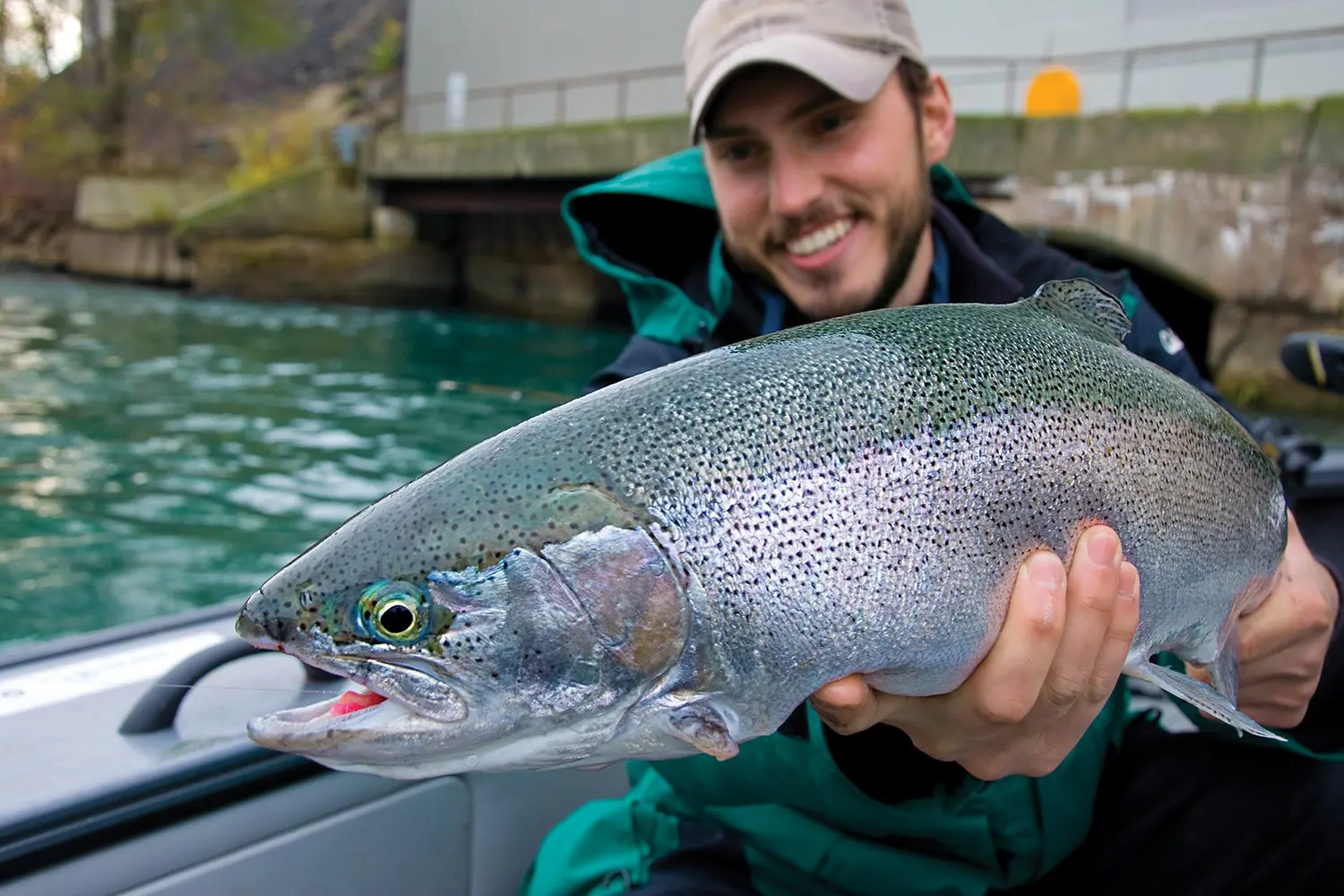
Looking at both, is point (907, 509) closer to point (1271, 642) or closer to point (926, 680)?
point (926, 680)

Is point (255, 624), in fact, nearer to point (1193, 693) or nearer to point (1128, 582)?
point (1128, 582)

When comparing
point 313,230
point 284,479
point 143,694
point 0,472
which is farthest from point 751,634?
point 313,230

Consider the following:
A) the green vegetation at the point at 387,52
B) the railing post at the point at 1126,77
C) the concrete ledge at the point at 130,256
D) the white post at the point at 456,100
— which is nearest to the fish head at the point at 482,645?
the railing post at the point at 1126,77

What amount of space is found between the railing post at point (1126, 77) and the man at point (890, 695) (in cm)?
1368

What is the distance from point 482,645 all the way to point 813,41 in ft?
5.64

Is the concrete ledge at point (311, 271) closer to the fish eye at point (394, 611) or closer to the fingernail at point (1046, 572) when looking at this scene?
the fish eye at point (394, 611)

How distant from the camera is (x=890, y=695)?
160 centimetres

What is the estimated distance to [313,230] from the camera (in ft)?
75.6

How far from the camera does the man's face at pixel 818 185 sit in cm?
252

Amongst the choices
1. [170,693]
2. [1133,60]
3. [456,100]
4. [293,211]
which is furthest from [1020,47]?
[170,693]

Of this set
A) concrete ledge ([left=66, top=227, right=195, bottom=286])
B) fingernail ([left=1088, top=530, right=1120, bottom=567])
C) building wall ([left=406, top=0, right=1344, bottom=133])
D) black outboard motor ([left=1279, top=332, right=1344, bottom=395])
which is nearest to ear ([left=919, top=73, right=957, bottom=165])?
black outboard motor ([left=1279, top=332, right=1344, bottom=395])

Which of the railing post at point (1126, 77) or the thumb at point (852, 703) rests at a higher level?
the railing post at point (1126, 77)

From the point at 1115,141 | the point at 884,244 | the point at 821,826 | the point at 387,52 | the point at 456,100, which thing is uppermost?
the point at 387,52

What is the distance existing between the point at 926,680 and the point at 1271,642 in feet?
3.22
